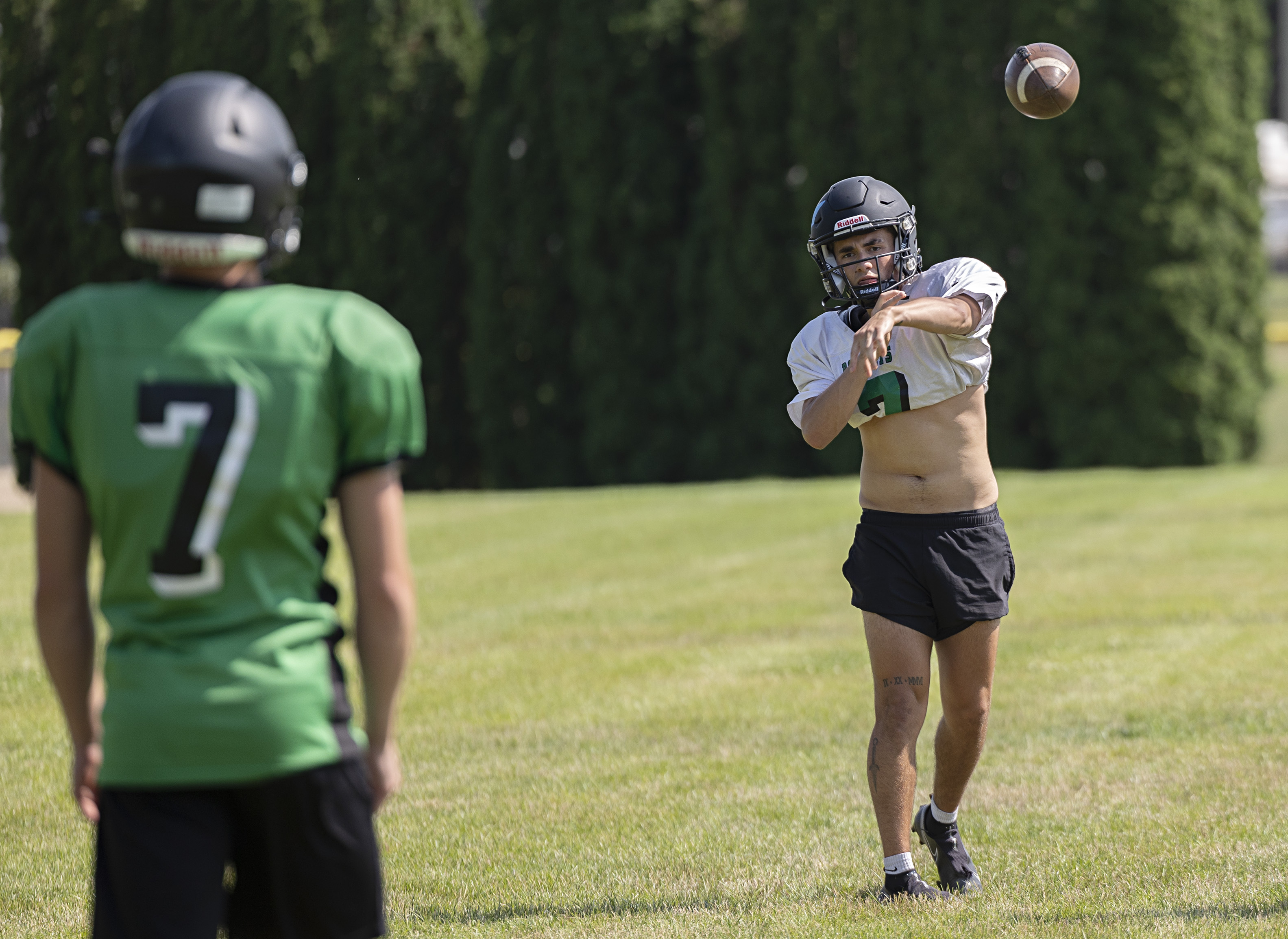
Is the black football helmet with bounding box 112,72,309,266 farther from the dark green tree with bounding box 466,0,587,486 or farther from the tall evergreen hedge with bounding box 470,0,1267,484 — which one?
the dark green tree with bounding box 466,0,587,486

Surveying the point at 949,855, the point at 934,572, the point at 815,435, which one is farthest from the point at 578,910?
the point at 815,435

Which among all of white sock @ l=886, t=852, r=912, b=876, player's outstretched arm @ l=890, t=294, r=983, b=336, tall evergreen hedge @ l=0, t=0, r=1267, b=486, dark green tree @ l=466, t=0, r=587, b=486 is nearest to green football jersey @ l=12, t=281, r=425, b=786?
player's outstretched arm @ l=890, t=294, r=983, b=336

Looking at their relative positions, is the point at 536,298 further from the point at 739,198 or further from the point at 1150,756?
the point at 1150,756

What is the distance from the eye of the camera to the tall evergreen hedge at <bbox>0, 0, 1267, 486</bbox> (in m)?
18.8

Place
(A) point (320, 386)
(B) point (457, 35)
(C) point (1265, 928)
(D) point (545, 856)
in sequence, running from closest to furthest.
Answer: (A) point (320, 386) < (C) point (1265, 928) < (D) point (545, 856) < (B) point (457, 35)

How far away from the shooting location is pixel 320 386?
2.47 m

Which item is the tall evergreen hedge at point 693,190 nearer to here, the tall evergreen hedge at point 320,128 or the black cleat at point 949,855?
the tall evergreen hedge at point 320,128

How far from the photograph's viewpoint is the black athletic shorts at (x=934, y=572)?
14.6 ft

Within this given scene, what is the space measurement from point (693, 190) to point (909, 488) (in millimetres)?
16907

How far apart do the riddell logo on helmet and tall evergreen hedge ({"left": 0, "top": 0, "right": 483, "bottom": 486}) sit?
17.4 m

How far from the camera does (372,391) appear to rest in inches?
97.2

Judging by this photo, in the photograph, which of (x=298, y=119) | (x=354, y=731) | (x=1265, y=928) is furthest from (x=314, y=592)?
(x=298, y=119)

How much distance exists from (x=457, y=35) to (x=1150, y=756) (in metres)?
17.6

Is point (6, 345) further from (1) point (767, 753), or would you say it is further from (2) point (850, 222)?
(2) point (850, 222)
